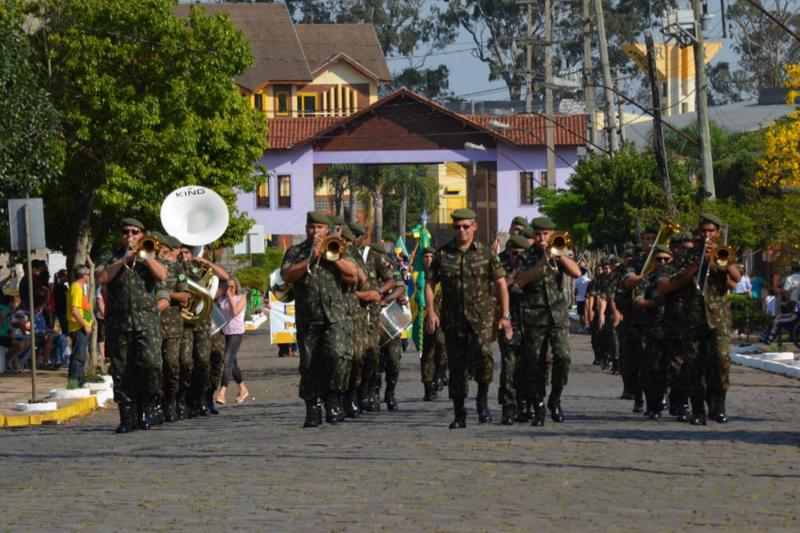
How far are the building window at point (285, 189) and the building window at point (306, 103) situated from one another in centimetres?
1165

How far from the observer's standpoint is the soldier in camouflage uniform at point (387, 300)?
734 inches

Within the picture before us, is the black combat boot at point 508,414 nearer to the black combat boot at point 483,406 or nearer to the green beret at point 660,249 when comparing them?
the black combat boot at point 483,406

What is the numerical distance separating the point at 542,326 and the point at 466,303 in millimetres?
819

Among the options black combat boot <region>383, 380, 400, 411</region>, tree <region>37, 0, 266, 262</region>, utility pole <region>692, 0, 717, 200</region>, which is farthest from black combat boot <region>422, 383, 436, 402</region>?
utility pole <region>692, 0, 717, 200</region>

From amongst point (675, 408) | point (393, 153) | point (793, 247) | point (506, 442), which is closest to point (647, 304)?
point (675, 408)

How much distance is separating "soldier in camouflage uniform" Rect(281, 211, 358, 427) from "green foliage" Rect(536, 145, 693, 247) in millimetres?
34193

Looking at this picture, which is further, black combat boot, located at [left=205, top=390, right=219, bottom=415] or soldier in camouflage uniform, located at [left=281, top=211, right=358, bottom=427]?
black combat boot, located at [left=205, top=390, right=219, bottom=415]

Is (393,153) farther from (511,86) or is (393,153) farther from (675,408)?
(675,408)

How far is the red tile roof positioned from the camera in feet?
258

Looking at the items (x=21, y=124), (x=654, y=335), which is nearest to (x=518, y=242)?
(x=654, y=335)

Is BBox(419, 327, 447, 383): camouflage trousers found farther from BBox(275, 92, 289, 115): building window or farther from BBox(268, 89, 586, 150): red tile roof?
BBox(275, 92, 289, 115): building window

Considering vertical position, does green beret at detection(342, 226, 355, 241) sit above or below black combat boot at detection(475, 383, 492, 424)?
above

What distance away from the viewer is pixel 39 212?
22406 millimetres

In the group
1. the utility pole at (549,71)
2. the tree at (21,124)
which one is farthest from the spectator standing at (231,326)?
the utility pole at (549,71)
